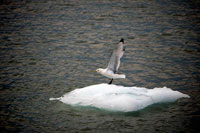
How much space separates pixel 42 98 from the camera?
12.7m

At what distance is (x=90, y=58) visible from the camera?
17.7 metres

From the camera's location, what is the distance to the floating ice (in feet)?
36.6

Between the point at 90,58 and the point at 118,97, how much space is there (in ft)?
21.8

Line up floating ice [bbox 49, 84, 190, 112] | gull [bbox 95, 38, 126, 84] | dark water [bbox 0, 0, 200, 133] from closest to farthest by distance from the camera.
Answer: dark water [bbox 0, 0, 200, 133]
floating ice [bbox 49, 84, 190, 112]
gull [bbox 95, 38, 126, 84]

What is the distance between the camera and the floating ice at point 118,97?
11167 millimetres

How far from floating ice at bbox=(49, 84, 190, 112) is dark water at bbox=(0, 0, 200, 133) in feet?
0.82

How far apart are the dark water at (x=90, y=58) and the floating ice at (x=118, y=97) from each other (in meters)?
0.25

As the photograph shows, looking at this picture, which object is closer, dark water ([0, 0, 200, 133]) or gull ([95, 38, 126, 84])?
dark water ([0, 0, 200, 133])

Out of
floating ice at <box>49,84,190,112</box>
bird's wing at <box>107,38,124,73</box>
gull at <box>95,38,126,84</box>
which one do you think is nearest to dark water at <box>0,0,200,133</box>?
floating ice at <box>49,84,190,112</box>

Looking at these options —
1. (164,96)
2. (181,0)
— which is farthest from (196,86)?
(181,0)

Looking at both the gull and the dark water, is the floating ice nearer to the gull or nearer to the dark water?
the dark water

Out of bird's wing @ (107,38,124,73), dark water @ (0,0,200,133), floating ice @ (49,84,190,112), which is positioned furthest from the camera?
bird's wing @ (107,38,124,73)

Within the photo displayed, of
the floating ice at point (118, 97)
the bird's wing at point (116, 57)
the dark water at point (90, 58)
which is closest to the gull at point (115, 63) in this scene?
the bird's wing at point (116, 57)

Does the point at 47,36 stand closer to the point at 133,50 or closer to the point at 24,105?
the point at 133,50
